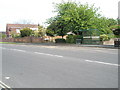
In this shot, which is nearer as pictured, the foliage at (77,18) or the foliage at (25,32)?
the foliage at (77,18)

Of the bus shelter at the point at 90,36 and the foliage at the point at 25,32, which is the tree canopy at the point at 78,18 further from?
the foliage at the point at 25,32

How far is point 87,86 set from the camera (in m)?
4.94

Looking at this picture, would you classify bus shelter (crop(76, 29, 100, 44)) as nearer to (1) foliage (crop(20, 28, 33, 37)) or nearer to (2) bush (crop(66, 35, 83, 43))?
(2) bush (crop(66, 35, 83, 43))

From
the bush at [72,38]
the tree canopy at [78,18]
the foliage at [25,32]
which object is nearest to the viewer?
the tree canopy at [78,18]

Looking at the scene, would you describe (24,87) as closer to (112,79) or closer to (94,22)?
(112,79)

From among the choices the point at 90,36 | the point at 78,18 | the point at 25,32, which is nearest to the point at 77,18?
the point at 78,18

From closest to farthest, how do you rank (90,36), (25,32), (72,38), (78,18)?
(78,18) < (90,36) < (72,38) < (25,32)

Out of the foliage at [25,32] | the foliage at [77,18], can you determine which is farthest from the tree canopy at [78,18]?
the foliage at [25,32]

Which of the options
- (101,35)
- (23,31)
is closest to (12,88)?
(101,35)

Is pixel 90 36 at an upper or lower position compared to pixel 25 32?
lower

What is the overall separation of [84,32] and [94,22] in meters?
2.49

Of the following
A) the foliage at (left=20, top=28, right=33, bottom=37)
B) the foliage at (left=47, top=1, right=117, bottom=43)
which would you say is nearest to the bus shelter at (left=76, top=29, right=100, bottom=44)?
the foliage at (left=47, top=1, right=117, bottom=43)

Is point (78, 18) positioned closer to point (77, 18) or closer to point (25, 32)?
point (77, 18)

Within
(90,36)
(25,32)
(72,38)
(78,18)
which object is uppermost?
(78,18)
